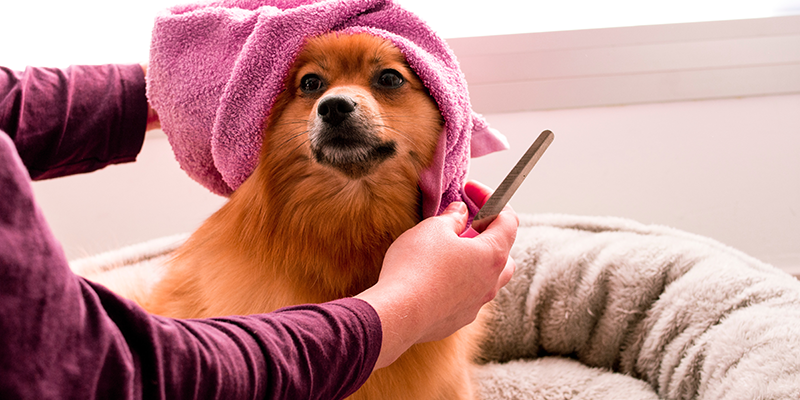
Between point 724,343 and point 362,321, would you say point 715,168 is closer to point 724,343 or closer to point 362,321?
point 724,343

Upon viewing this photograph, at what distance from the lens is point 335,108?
653 millimetres

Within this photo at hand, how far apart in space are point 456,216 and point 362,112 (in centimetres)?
19

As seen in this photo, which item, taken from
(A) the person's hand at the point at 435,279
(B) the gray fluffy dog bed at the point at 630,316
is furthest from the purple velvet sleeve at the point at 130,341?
(B) the gray fluffy dog bed at the point at 630,316

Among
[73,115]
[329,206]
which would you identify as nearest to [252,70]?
[329,206]

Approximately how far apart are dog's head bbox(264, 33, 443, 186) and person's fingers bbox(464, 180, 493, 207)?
0.15m

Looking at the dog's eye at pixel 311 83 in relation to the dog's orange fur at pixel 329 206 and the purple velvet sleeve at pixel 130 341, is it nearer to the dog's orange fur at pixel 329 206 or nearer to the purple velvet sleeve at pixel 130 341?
the dog's orange fur at pixel 329 206

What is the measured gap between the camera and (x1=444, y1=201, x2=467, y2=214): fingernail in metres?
0.74

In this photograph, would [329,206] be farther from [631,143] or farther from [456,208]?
[631,143]

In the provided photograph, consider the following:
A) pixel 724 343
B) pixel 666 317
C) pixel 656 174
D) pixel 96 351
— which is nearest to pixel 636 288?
pixel 666 317

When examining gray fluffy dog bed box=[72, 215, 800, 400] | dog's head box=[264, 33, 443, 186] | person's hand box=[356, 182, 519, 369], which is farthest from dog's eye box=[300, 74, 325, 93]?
gray fluffy dog bed box=[72, 215, 800, 400]

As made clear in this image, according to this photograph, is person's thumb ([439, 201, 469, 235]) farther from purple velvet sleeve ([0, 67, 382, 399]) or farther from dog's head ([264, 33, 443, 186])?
purple velvet sleeve ([0, 67, 382, 399])

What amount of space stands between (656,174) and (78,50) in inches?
64.7

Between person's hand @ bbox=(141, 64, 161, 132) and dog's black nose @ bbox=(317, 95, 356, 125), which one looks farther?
person's hand @ bbox=(141, 64, 161, 132)

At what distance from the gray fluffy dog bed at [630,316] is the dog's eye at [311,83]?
0.67 metres
